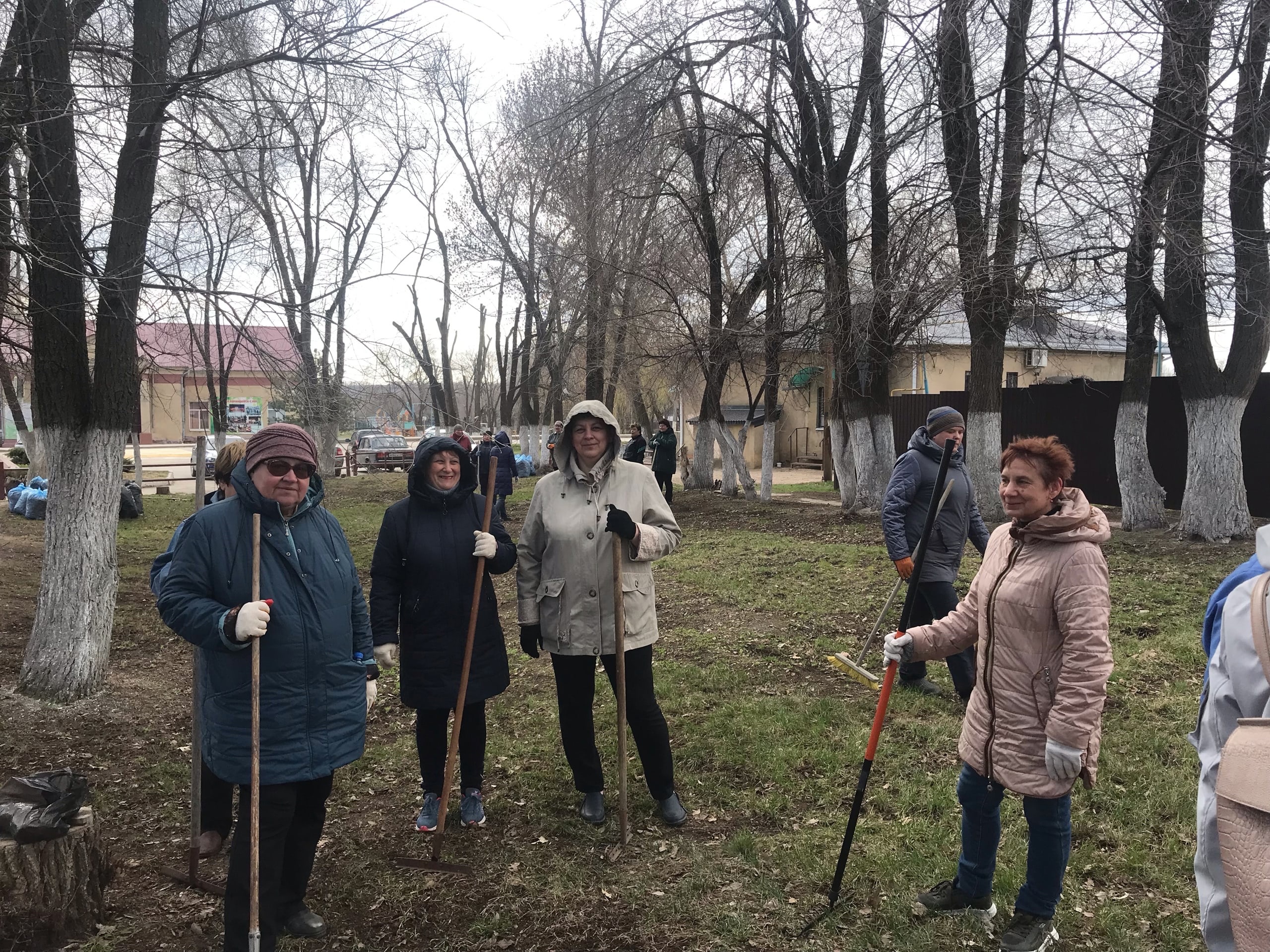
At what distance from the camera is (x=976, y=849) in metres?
3.10

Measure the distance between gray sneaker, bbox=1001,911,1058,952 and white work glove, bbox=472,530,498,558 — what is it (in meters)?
2.31

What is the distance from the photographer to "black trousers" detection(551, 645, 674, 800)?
3879 mm

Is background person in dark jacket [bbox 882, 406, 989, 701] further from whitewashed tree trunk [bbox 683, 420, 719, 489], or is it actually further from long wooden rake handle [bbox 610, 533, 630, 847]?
whitewashed tree trunk [bbox 683, 420, 719, 489]

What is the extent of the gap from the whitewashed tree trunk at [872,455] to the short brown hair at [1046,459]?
11728mm

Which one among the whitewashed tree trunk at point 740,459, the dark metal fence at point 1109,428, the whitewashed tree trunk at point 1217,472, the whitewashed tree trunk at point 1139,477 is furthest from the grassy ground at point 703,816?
the whitewashed tree trunk at point 740,459

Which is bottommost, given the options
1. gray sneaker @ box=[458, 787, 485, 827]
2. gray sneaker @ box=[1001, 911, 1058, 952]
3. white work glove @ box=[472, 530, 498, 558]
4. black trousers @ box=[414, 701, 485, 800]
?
gray sneaker @ box=[458, 787, 485, 827]

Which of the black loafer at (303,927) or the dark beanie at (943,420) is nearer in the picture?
the black loafer at (303,927)

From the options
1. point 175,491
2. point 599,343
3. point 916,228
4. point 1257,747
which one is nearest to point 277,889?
point 1257,747

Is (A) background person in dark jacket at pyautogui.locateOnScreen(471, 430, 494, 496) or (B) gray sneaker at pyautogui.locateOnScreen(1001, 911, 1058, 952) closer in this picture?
(B) gray sneaker at pyautogui.locateOnScreen(1001, 911, 1058, 952)

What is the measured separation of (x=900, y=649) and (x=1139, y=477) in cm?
1027

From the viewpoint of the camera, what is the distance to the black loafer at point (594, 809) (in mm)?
4031

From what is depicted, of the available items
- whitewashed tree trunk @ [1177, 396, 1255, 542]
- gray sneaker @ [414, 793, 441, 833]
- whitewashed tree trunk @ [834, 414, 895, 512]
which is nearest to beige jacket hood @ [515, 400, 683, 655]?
gray sneaker @ [414, 793, 441, 833]

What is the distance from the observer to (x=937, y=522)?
206 inches

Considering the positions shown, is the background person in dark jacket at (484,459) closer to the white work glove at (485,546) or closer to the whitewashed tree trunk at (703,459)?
the white work glove at (485,546)
